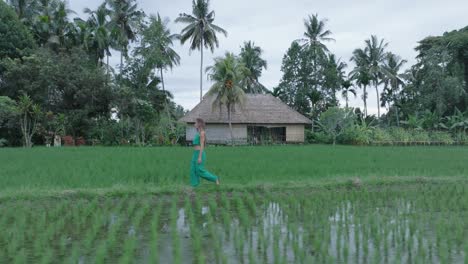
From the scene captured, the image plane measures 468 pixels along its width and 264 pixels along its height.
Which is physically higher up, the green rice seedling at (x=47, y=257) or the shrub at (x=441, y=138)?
the shrub at (x=441, y=138)

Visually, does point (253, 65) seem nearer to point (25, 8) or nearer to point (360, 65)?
point (360, 65)

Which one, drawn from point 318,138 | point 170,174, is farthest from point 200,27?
point 170,174

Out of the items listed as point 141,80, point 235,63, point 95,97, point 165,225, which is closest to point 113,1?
point 141,80

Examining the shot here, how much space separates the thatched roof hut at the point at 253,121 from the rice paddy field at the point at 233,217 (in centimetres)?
1790

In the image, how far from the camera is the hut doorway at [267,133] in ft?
93.5

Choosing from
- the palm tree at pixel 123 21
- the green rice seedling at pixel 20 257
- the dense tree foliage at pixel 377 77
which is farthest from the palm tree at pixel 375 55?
the green rice seedling at pixel 20 257

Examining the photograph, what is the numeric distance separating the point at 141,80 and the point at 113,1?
5501 millimetres

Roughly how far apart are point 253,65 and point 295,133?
1060 centimetres

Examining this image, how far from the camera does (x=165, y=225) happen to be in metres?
5.09

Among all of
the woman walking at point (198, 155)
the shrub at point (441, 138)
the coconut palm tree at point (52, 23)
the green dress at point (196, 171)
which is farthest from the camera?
the coconut palm tree at point (52, 23)

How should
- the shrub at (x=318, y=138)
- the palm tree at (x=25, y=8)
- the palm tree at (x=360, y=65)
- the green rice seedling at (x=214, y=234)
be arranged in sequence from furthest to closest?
the palm tree at (x=360, y=65), the palm tree at (x=25, y=8), the shrub at (x=318, y=138), the green rice seedling at (x=214, y=234)

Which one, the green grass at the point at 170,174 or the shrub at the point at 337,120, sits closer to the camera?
the green grass at the point at 170,174

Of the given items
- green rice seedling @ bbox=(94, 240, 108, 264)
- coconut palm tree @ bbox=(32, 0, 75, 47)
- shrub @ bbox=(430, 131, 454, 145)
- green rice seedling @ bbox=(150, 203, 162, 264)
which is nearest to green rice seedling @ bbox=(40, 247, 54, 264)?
green rice seedling @ bbox=(94, 240, 108, 264)

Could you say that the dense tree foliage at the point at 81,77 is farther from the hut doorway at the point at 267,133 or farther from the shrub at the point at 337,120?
the shrub at the point at 337,120
